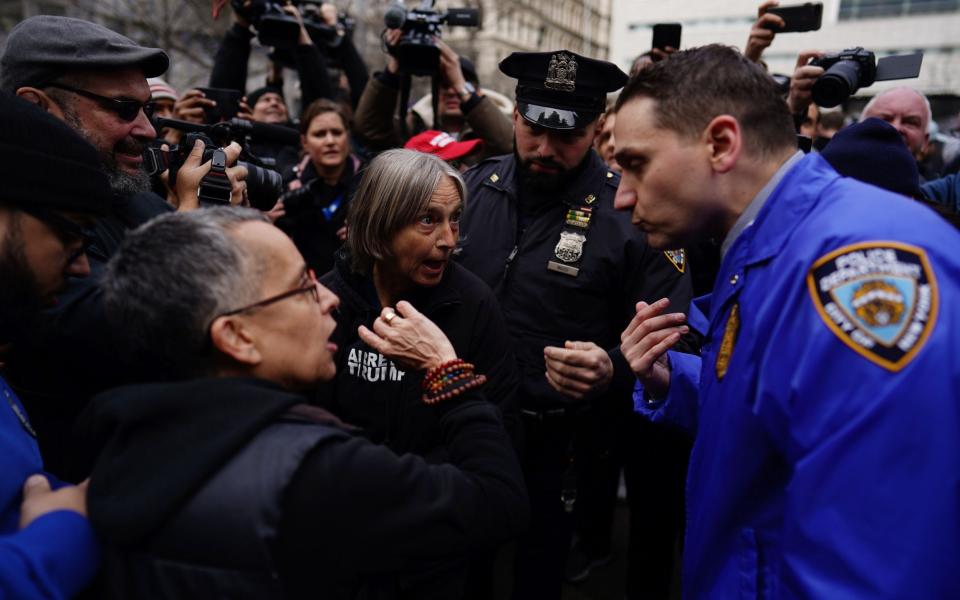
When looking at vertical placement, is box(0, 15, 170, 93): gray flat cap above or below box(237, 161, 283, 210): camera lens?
above

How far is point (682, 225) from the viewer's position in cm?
167

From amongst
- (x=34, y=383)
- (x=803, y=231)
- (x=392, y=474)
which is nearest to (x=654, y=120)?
(x=803, y=231)

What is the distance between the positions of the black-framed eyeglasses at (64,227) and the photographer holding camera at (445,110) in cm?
290

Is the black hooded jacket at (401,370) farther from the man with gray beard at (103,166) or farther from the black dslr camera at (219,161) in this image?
the man with gray beard at (103,166)

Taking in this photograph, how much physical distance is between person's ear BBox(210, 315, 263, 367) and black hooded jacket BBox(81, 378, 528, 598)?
85mm

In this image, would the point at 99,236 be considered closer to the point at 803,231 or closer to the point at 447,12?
the point at 803,231

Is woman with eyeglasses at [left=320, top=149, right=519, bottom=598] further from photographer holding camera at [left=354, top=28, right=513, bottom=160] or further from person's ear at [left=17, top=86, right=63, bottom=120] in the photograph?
photographer holding camera at [left=354, top=28, right=513, bottom=160]

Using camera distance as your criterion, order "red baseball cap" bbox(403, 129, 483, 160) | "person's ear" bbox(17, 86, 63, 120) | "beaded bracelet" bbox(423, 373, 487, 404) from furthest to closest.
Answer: "red baseball cap" bbox(403, 129, 483, 160) < "person's ear" bbox(17, 86, 63, 120) < "beaded bracelet" bbox(423, 373, 487, 404)

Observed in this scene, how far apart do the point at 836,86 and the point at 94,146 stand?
2.72 metres

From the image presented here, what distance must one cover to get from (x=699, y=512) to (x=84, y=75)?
233 cm

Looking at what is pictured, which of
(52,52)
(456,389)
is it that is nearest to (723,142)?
(456,389)

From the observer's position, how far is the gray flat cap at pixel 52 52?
88.4 inches

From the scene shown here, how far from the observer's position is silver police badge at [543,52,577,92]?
2973mm

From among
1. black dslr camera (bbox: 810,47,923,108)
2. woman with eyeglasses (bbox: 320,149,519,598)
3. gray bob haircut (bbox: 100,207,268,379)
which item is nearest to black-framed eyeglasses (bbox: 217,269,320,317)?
gray bob haircut (bbox: 100,207,268,379)
